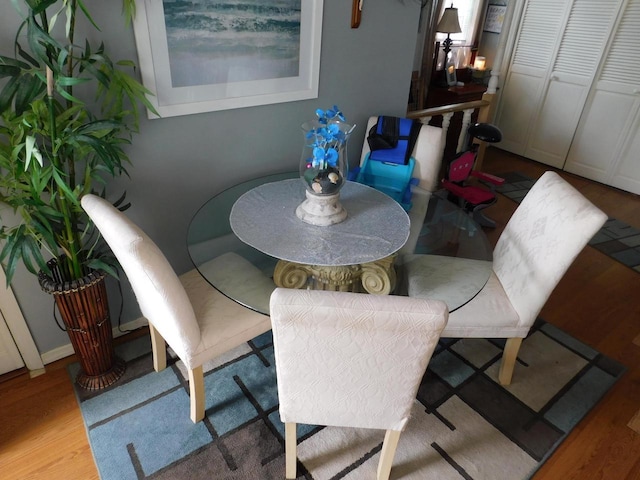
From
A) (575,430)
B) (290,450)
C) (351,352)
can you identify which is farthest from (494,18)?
(290,450)

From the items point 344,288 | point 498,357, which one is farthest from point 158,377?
point 498,357

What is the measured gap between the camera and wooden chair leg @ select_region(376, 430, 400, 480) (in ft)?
4.59

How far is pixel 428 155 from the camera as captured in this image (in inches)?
95.9

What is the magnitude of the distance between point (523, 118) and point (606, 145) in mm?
928

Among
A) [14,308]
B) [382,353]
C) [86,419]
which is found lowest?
[86,419]

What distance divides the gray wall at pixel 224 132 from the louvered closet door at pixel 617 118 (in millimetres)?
2418

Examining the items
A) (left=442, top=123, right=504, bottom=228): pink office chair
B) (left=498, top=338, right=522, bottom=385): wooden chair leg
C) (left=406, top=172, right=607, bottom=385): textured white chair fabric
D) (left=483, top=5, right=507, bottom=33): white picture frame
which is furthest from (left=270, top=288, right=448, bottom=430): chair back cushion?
(left=483, top=5, right=507, bottom=33): white picture frame

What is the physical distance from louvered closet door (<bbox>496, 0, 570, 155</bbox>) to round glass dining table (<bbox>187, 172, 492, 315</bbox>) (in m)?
3.27

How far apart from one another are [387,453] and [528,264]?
96 centimetres

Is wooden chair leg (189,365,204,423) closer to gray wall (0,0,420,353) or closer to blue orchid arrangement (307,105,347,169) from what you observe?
gray wall (0,0,420,353)

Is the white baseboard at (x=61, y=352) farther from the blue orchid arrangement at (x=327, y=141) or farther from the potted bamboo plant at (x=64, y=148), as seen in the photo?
the blue orchid arrangement at (x=327, y=141)

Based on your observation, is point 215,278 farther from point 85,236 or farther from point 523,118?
point 523,118

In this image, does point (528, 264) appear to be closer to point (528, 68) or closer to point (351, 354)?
point (351, 354)

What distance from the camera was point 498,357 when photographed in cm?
215
